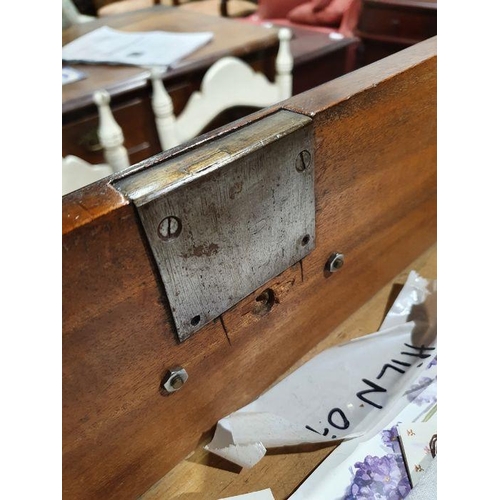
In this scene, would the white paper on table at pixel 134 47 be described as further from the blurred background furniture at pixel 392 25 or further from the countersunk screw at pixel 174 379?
the countersunk screw at pixel 174 379

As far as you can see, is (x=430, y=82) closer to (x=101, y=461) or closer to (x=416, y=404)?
(x=416, y=404)

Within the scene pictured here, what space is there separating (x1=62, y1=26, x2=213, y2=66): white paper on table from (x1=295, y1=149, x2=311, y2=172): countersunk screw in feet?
2.83

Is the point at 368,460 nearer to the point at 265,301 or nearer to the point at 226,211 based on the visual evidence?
the point at 265,301

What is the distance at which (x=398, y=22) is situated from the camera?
159 cm

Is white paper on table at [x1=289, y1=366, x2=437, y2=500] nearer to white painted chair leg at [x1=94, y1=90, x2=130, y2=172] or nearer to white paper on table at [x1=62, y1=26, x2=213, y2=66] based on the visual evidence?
white painted chair leg at [x1=94, y1=90, x2=130, y2=172]

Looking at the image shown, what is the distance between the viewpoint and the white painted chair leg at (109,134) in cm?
96

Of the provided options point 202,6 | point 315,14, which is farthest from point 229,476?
point 202,6

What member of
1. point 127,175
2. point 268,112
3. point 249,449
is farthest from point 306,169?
point 249,449

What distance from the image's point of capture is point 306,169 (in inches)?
18.2

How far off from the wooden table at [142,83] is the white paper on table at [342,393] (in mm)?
804

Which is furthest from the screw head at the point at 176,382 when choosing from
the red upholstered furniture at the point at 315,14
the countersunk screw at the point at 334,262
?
the red upholstered furniture at the point at 315,14

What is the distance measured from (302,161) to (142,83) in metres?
0.81

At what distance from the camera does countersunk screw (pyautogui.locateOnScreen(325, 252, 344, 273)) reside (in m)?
0.57

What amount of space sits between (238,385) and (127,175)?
28 centimetres
